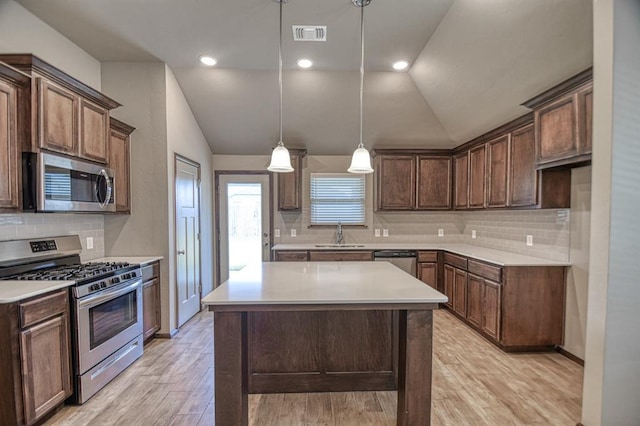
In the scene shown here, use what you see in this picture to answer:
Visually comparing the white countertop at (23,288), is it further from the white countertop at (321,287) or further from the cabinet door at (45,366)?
the white countertop at (321,287)

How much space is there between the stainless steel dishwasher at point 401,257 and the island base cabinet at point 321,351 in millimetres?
2259

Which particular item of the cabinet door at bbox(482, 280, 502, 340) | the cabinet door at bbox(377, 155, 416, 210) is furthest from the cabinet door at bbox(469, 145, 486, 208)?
the cabinet door at bbox(482, 280, 502, 340)

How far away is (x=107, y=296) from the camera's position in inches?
105

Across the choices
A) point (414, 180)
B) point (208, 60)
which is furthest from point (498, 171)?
point (208, 60)

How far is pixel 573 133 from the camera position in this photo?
270cm

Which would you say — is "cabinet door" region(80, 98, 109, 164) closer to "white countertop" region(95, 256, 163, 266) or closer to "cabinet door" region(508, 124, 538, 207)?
"white countertop" region(95, 256, 163, 266)

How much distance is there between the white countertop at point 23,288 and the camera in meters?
1.94

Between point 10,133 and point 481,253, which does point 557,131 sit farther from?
point 10,133

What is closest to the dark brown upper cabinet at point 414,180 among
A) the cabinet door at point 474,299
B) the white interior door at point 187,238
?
the cabinet door at point 474,299

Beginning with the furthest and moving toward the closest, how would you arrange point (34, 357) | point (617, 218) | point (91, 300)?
point (91, 300) < point (34, 357) < point (617, 218)

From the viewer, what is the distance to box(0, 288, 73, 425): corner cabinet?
1942 millimetres

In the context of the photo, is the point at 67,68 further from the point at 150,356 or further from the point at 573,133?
the point at 573,133

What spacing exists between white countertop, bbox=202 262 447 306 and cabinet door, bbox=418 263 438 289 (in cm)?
200

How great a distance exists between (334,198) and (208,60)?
272 cm
